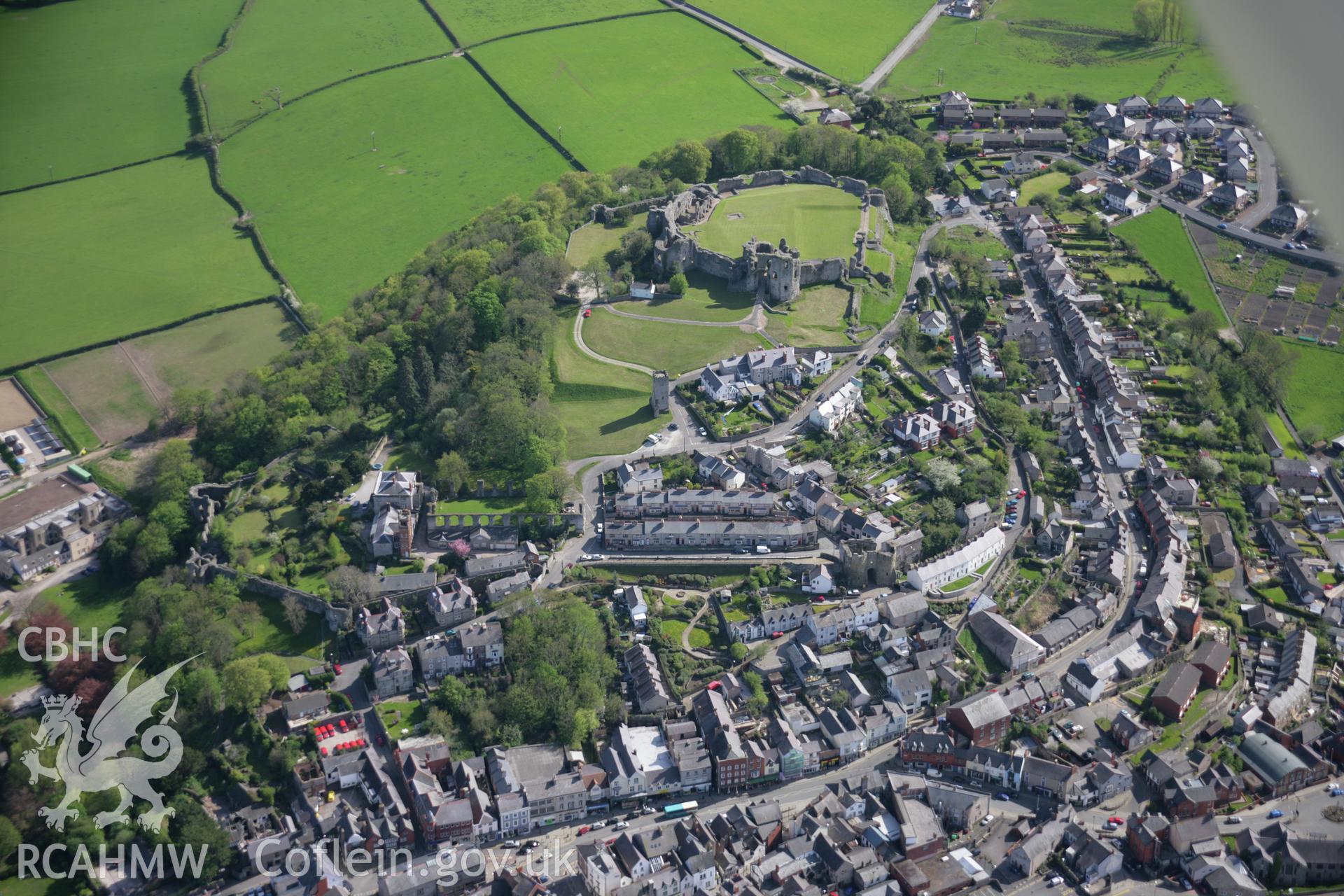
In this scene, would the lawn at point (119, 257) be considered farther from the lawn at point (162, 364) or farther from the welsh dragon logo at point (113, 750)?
the welsh dragon logo at point (113, 750)

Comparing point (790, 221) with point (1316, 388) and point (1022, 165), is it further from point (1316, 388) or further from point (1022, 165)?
point (1316, 388)

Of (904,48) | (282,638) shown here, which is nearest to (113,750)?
(282,638)

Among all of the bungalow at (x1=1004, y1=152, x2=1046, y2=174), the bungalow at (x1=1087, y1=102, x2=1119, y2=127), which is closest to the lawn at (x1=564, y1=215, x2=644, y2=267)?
the bungalow at (x1=1004, y1=152, x2=1046, y2=174)

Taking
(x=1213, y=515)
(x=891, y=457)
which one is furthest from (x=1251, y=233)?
(x=891, y=457)

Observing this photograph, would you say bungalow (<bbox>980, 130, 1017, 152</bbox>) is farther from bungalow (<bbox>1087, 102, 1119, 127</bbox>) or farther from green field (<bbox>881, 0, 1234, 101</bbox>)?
green field (<bbox>881, 0, 1234, 101</bbox>)

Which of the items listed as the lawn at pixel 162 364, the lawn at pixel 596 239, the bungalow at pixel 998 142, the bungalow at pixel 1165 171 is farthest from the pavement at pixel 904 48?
the lawn at pixel 162 364

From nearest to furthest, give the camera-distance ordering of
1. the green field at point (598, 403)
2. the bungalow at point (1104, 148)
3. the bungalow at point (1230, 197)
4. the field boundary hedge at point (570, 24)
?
1. the green field at point (598, 403)
2. the bungalow at point (1230, 197)
3. the bungalow at point (1104, 148)
4. the field boundary hedge at point (570, 24)

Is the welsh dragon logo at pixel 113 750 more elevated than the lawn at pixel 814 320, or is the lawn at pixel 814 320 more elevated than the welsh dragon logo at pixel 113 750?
the lawn at pixel 814 320
